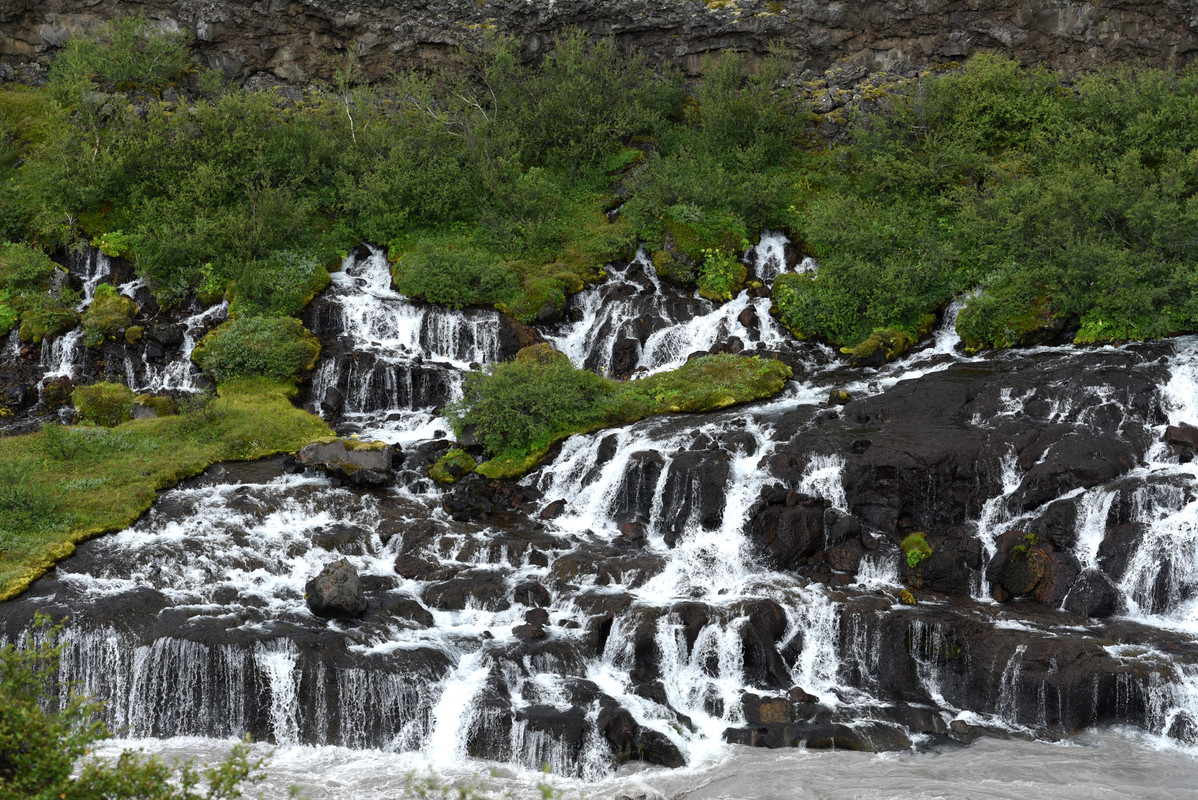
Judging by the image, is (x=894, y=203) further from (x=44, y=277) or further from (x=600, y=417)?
(x=44, y=277)

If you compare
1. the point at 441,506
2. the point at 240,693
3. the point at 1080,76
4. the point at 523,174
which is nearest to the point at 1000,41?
the point at 1080,76

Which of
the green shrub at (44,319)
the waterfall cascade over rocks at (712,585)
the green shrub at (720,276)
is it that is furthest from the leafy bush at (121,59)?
the green shrub at (720,276)

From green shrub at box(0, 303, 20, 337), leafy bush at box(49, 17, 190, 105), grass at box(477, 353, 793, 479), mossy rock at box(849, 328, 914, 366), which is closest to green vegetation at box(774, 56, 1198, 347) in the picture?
mossy rock at box(849, 328, 914, 366)

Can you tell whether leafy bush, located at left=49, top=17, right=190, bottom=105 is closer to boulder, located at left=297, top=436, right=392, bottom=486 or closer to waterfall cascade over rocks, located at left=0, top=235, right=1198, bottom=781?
boulder, located at left=297, top=436, right=392, bottom=486

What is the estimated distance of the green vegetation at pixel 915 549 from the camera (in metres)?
20.1

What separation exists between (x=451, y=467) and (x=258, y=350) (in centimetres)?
779

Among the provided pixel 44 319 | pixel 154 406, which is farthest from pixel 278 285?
pixel 44 319

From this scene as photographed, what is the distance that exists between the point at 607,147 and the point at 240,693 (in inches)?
1015

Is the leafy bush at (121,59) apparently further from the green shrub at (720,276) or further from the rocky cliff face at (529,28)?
the green shrub at (720,276)

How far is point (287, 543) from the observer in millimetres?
21266

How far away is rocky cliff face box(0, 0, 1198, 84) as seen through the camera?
37062 millimetres

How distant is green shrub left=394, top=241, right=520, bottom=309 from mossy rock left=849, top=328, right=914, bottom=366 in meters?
10.7

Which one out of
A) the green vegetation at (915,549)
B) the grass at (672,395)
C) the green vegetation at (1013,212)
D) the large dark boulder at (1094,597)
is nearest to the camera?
the large dark boulder at (1094,597)

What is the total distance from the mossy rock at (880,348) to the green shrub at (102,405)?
20.1m
